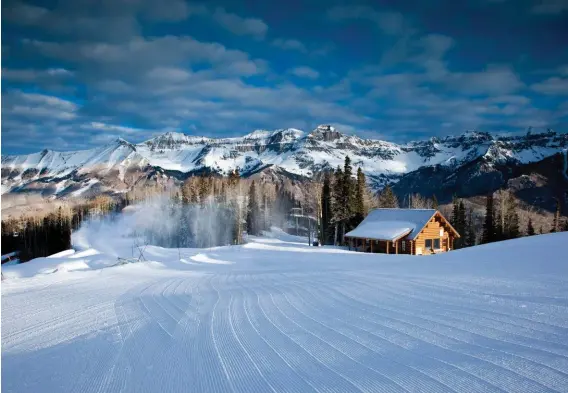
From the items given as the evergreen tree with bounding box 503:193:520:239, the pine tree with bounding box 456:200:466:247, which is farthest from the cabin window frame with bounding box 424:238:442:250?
the pine tree with bounding box 456:200:466:247

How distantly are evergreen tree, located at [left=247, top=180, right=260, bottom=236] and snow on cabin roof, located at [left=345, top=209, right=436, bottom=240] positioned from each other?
2729 cm

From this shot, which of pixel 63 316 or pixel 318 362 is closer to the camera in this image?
pixel 318 362

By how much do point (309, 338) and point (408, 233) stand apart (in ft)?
91.0

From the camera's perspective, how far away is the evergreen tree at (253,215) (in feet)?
197

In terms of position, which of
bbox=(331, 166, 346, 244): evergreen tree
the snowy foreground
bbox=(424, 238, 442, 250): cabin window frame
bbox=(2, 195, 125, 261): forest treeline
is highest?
bbox=(331, 166, 346, 244): evergreen tree

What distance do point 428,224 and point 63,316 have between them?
29.6 m

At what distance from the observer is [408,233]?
30.9 m

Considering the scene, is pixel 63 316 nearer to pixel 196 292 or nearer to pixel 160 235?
pixel 196 292

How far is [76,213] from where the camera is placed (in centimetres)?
9025

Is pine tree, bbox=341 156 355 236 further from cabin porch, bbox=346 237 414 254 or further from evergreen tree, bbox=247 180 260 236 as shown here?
evergreen tree, bbox=247 180 260 236

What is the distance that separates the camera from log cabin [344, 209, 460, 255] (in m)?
30.7

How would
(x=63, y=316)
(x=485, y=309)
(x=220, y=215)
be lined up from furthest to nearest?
(x=220, y=215)
(x=63, y=316)
(x=485, y=309)

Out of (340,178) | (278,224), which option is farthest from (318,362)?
(278,224)

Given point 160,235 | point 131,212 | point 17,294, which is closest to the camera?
point 17,294
